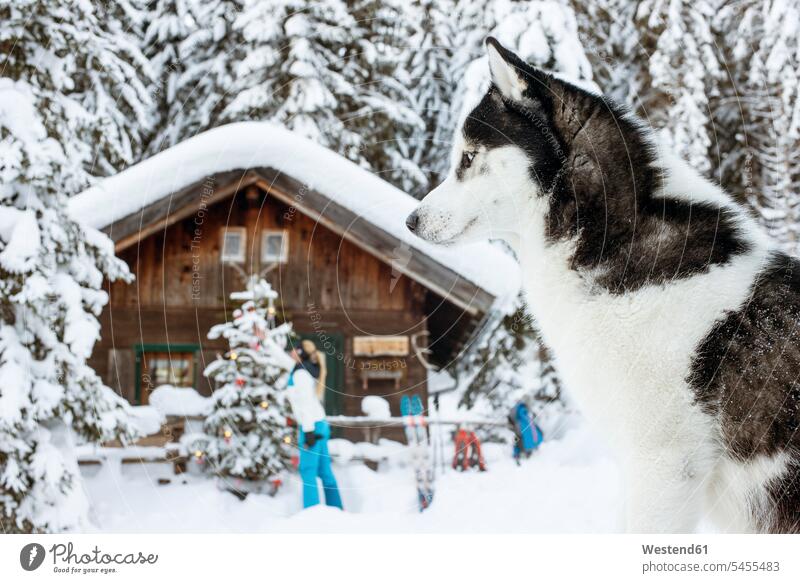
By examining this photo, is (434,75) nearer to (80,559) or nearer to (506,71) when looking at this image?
(506,71)

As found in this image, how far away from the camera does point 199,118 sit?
19.6 ft

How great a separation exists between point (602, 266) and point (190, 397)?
492 cm

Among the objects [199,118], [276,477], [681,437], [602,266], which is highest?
[199,118]

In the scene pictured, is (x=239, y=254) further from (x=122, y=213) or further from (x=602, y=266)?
(x=602, y=266)

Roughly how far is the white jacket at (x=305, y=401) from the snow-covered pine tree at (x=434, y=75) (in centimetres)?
162

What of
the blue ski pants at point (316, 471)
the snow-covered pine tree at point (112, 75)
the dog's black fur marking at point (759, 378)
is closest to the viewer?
the dog's black fur marking at point (759, 378)

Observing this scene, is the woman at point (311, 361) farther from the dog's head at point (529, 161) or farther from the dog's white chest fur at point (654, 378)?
the dog's white chest fur at point (654, 378)

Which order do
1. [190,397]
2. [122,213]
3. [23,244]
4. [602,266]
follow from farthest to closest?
[190,397] < [122,213] < [23,244] < [602,266]

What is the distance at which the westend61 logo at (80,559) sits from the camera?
2131mm

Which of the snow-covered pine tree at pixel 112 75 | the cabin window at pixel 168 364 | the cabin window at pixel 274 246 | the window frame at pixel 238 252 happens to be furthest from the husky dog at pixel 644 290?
the cabin window at pixel 168 364

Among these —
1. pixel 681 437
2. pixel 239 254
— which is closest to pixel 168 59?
pixel 239 254

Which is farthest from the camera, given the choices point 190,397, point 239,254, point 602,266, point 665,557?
point 239,254

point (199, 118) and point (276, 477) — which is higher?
point (199, 118)

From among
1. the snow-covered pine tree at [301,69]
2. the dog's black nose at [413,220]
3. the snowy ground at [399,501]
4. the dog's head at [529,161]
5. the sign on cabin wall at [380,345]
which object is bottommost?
the snowy ground at [399,501]
